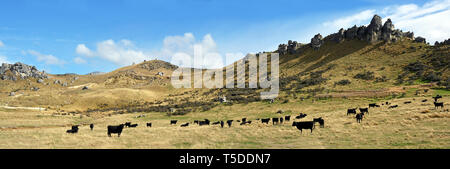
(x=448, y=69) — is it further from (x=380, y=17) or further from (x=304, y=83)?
(x=380, y=17)

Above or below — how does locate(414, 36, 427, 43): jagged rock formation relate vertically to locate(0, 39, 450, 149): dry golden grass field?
above

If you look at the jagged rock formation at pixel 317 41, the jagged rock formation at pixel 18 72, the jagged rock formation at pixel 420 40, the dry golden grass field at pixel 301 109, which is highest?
the jagged rock formation at pixel 317 41

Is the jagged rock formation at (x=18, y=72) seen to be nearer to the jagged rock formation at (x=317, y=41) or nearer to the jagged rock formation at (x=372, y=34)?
the jagged rock formation at (x=317, y=41)

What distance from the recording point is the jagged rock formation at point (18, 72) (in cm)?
14112

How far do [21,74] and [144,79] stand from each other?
66.2 m

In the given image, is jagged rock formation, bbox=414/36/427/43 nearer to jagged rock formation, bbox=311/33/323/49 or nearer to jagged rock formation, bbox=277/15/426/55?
jagged rock formation, bbox=277/15/426/55

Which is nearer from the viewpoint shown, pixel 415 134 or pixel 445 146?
pixel 445 146

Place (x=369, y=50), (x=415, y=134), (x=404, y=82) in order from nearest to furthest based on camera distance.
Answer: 1. (x=415, y=134)
2. (x=404, y=82)
3. (x=369, y=50)

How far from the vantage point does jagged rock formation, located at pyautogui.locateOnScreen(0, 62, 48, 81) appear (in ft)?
463

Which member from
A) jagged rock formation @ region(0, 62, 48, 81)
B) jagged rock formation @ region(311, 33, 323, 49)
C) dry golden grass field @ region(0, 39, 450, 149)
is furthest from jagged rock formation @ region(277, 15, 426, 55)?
jagged rock formation @ region(0, 62, 48, 81)

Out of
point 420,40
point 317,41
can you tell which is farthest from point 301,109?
point 317,41

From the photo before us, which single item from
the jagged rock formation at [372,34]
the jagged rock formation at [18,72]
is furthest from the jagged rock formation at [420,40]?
the jagged rock formation at [18,72]
